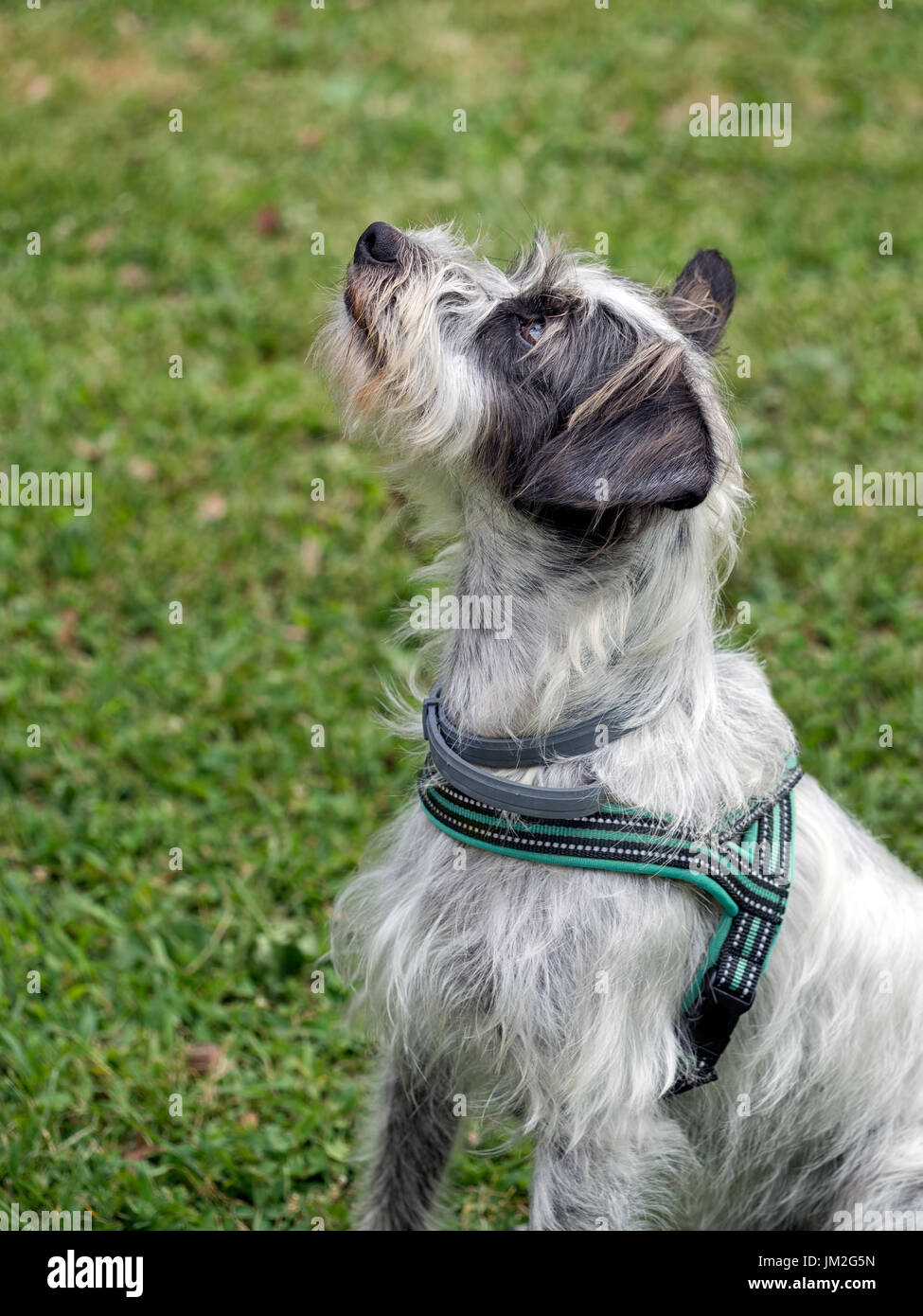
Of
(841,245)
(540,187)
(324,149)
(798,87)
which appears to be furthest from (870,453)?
(324,149)

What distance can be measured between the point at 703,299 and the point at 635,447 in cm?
90

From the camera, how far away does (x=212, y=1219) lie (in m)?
4.06

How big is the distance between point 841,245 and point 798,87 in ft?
5.93

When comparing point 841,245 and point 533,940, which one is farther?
point 841,245

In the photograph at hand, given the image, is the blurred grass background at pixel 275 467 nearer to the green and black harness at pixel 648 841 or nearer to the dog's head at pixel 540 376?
the dog's head at pixel 540 376

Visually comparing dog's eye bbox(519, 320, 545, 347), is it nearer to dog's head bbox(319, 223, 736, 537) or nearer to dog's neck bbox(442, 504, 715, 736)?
dog's head bbox(319, 223, 736, 537)

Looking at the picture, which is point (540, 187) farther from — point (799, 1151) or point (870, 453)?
point (799, 1151)

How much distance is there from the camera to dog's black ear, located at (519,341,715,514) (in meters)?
2.69

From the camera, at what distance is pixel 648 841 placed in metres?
3.04

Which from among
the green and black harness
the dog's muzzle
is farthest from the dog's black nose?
the green and black harness

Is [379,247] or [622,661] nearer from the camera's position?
[622,661]

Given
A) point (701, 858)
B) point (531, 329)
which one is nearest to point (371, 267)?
point (531, 329)

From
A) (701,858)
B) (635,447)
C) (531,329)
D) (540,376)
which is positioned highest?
(531,329)

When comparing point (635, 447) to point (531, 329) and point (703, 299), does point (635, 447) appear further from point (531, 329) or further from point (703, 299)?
point (703, 299)
